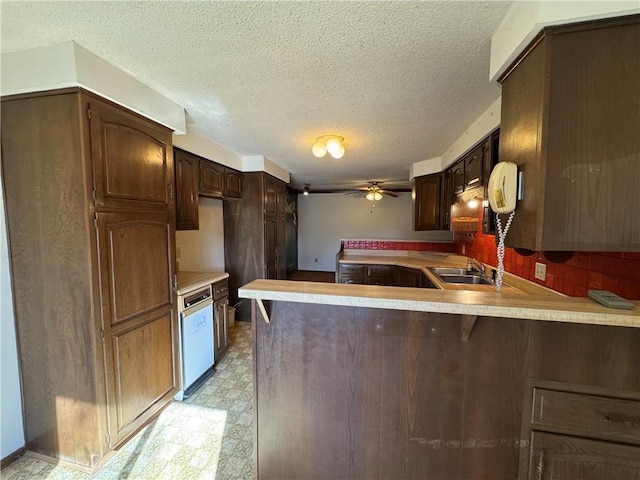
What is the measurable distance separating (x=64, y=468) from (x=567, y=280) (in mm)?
3321

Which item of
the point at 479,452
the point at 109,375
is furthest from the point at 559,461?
the point at 109,375

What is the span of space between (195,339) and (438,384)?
2.06 metres

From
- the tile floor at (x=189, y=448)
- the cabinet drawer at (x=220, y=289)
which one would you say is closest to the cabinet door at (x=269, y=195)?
the cabinet drawer at (x=220, y=289)

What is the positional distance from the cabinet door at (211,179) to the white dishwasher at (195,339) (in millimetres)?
1108

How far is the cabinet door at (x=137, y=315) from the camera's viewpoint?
1601 millimetres

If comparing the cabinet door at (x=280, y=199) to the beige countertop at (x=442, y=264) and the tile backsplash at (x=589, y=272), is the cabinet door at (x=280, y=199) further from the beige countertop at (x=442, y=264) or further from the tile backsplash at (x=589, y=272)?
the tile backsplash at (x=589, y=272)

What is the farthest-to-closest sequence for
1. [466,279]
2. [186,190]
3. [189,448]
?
1. [466,279]
2. [186,190]
3. [189,448]

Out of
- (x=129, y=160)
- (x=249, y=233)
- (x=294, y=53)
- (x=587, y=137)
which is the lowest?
(x=249, y=233)

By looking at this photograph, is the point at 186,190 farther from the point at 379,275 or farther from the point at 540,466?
the point at 540,466

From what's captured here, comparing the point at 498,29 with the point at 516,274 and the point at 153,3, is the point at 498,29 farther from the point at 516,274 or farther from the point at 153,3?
the point at 516,274

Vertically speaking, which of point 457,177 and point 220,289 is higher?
point 457,177

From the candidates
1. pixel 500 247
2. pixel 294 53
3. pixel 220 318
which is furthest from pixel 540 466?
pixel 220 318

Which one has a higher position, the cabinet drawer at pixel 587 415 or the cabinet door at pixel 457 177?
the cabinet door at pixel 457 177

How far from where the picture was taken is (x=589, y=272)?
1.44 m
